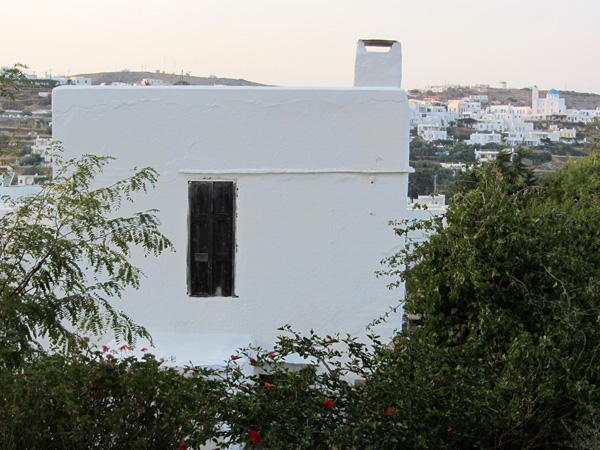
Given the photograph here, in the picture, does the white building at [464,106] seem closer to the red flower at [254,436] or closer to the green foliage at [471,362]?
the green foliage at [471,362]

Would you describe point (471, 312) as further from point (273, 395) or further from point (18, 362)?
point (18, 362)

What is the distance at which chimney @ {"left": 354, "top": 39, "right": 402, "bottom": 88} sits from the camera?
7414mm

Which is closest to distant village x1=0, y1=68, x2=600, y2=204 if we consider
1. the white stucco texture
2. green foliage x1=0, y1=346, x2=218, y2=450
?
the white stucco texture

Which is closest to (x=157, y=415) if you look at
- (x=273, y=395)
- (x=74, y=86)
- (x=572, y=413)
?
(x=273, y=395)

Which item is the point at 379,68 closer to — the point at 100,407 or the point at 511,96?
the point at 100,407

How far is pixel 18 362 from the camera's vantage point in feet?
Answer: 14.2

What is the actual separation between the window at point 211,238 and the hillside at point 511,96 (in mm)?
109478

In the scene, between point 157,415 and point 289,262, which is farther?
point 289,262

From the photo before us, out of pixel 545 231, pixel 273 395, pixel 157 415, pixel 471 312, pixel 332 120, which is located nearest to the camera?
pixel 273 395

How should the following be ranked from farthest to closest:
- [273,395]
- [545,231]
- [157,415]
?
[545,231] → [157,415] → [273,395]

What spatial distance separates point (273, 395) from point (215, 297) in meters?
3.42

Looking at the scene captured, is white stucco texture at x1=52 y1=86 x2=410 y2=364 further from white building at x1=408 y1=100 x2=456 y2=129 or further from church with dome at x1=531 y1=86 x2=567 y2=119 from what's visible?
church with dome at x1=531 y1=86 x2=567 y2=119

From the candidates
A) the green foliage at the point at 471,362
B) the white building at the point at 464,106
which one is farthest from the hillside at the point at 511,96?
the green foliage at the point at 471,362

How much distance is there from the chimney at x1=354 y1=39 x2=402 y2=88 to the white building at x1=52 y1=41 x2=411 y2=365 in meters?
0.31
